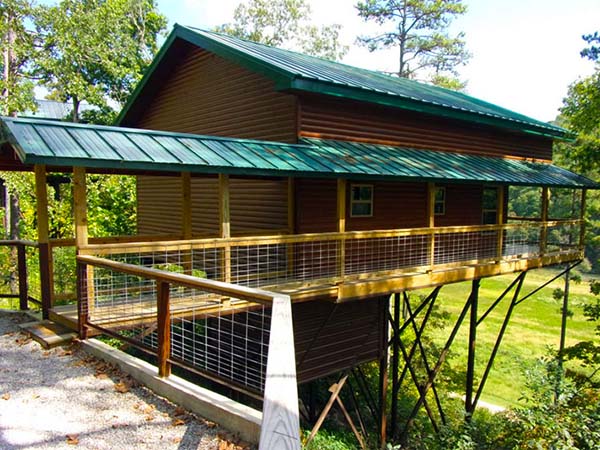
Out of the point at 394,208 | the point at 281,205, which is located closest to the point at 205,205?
the point at 281,205

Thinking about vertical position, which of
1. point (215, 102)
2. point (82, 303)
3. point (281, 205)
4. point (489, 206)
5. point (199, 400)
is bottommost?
point (199, 400)

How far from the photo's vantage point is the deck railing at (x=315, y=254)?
6.79 m

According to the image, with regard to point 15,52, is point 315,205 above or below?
below

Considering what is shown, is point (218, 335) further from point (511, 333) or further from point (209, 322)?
point (511, 333)

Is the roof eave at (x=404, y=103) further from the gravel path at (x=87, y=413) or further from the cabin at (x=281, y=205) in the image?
the gravel path at (x=87, y=413)

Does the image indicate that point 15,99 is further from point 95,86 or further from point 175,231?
point 175,231

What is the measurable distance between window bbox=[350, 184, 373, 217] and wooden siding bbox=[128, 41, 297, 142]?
206 centimetres

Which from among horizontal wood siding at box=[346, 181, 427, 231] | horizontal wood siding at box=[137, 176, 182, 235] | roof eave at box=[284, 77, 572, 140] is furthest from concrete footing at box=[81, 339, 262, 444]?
horizontal wood siding at box=[137, 176, 182, 235]

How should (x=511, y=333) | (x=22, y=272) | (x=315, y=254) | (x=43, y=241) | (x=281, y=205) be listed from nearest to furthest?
(x=43, y=241)
(x=22, y=272)
(x=315, y=254)
(x=281, y=205)
(x=511, y=333)

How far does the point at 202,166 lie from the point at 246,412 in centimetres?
411

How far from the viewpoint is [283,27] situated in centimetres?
3347

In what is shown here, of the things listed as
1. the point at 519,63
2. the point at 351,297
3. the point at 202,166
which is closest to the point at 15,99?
the point at 202,166

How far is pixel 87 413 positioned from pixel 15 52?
20439 mm

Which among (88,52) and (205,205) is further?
(88,52)
